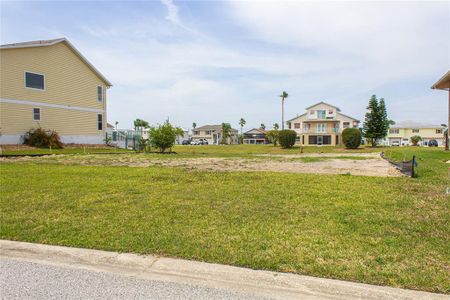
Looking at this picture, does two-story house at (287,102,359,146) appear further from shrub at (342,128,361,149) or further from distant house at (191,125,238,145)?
distant house at (191,125,238,145)

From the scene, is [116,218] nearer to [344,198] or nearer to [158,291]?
[158,291]

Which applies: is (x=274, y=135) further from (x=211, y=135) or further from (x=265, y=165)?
(x=211, y=135)

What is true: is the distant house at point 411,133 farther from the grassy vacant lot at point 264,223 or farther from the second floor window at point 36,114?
the grassy vacant lot at point 264,223

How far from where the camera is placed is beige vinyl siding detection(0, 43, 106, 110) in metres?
25.1

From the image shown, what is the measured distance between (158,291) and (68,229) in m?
2.34

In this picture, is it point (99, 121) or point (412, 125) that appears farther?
point (412, 125)

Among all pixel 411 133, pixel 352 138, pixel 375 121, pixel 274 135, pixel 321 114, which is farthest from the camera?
pixel 411 133

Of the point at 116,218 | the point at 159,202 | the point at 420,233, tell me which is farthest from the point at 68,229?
the point at 420,233

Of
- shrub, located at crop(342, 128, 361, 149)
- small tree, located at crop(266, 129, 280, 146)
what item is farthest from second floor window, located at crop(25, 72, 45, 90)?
shrub, located at crop(342, 128, 361, 149)

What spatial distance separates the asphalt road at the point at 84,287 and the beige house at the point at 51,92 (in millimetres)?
25109

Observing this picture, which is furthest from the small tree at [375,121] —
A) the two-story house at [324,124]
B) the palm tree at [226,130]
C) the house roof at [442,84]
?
the palm tree at [226,130]

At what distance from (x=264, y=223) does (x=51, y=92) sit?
28.9 metres

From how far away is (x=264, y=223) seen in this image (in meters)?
5.02

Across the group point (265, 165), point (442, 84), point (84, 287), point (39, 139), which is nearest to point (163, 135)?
point (39, 139)
